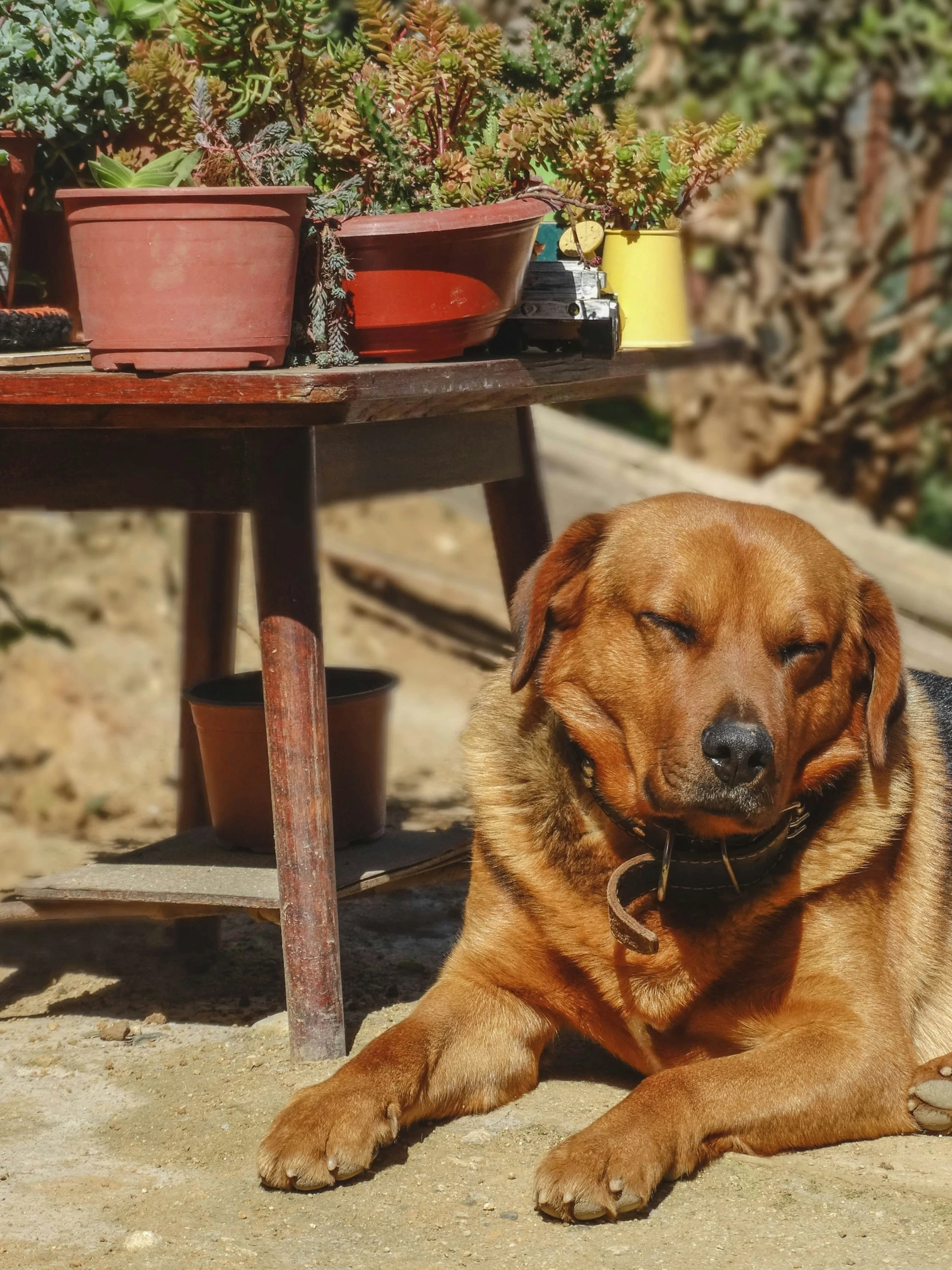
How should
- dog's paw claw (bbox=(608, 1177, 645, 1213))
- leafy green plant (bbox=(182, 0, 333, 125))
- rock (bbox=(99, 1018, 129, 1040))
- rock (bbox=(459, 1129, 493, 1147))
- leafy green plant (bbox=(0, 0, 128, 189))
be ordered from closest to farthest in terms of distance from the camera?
dog's paw claw (bbox=(608, 1177, 645, 1213)), rock (bbox=(459, 1129, 493, 1147)), leafy green plant (bbox=(182, 0, 333, 125)), leafy green plant (bbox=(0, 0, 128, 189)), rock (bbox=(99, 1018, 129, 1040))

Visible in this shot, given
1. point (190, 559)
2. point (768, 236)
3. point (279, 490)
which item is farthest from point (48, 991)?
point (768, 236)

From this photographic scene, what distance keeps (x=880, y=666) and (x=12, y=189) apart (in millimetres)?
2079

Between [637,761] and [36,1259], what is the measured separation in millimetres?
1336

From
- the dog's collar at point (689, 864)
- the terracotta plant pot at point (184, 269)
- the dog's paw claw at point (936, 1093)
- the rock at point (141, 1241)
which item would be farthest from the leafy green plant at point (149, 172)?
the dog's paw claw at point (936, 1093)

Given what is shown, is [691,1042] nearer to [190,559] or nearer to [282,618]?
[282,618]

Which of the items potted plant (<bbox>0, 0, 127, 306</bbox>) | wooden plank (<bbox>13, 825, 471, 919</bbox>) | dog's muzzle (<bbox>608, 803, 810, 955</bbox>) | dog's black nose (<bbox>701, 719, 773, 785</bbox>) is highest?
potted plant (<bbox>0, 0, 127, 306</bbox>)

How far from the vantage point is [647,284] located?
145 inches

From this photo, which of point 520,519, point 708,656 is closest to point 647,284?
point 520,519

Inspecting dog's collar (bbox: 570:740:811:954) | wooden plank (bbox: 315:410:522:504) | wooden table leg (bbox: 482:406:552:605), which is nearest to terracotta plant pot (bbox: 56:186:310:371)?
wooden plank (bbox: 315:410:522:504)

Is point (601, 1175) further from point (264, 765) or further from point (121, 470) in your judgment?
point (121, 470)

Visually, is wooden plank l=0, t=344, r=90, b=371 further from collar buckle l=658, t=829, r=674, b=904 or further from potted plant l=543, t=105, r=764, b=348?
collar buckle l=658, t=829, r=674, b=904

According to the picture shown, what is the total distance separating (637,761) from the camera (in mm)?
2889

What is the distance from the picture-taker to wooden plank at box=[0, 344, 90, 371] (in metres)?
2.91

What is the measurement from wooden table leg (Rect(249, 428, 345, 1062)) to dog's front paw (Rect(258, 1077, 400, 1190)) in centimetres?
43
